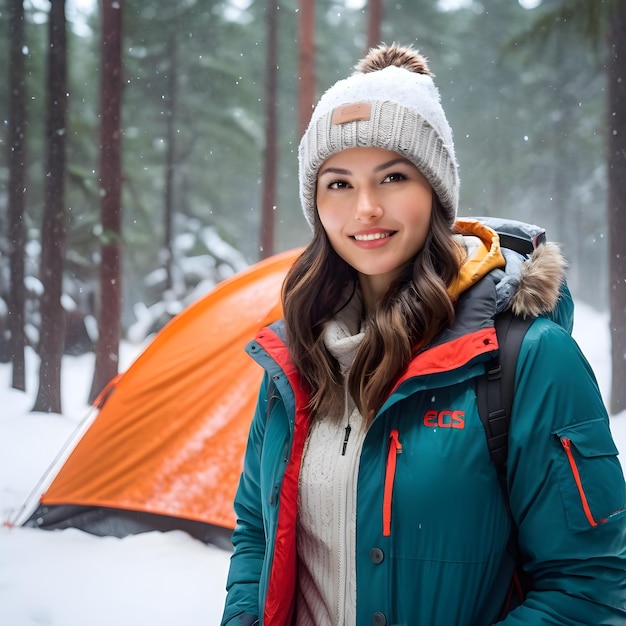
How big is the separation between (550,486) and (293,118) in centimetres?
697

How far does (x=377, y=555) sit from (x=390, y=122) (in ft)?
3.00

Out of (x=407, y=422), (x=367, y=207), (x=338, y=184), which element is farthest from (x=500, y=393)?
(x=338, y=184)

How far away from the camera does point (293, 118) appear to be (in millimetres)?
7402

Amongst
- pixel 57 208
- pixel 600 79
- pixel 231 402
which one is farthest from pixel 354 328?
pixel 600 79

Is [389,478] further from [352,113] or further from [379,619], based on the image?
[352,113]

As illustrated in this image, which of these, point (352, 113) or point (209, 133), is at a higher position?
point (209, 133)

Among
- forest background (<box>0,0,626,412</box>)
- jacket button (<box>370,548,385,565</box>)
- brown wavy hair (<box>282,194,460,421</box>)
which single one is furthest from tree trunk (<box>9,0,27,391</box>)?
jacket button (<box>370,548,385,565</box>)

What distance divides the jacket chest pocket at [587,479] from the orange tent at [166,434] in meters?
2.51

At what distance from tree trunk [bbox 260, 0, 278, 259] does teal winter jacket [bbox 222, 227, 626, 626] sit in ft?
17.2

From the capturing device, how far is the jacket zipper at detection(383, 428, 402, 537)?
112 cm

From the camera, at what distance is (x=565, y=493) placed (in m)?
1.01

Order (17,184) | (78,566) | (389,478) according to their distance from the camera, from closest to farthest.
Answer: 1. (389,478)
2. (78,566)
3. (17,184)

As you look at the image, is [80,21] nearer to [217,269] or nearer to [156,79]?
[156,79]

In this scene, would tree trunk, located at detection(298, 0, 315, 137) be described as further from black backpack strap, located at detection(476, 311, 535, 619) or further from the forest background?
black backpack strap, located at detection(476, 311, 535, 619)
